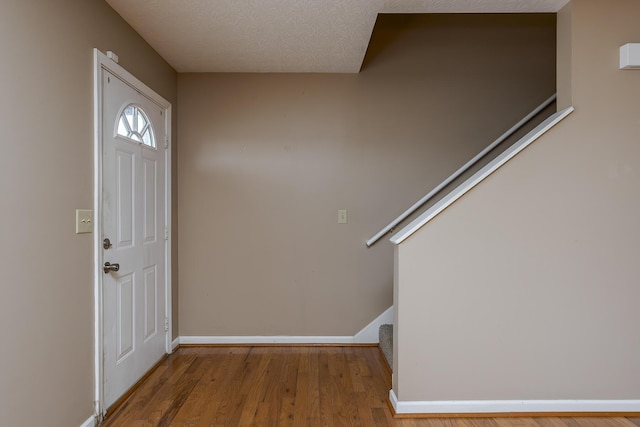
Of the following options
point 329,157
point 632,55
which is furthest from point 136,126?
point 632,55

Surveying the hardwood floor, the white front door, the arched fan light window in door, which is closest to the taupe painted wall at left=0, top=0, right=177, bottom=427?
the white front door

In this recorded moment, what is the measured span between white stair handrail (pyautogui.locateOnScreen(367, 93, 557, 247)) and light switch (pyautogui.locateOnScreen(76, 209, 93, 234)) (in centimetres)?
199

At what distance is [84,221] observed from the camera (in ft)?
6.15

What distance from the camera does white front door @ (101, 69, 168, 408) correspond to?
210 cm

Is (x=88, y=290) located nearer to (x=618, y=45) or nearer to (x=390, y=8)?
(x=390, y=8)

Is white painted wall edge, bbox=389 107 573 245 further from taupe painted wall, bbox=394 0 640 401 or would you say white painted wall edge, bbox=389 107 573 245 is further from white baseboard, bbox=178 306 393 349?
white baseboard, bbox=178 306 393 349

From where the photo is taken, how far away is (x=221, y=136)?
3.14m

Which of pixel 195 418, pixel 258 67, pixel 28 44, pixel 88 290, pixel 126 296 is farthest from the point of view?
pixel 258 67

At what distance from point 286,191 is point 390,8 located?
1574mm

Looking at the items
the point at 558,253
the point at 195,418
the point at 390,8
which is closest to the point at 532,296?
the point at 558,253

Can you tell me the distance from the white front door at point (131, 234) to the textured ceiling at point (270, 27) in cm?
42

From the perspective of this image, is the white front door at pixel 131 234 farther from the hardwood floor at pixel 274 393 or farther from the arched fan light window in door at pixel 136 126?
the hardwood floor at pixel 274 393

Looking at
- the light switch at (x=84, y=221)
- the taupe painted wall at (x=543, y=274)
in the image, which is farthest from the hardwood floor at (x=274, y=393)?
the light switch at (x=84, y=221)

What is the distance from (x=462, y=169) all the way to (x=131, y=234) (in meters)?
2.48
